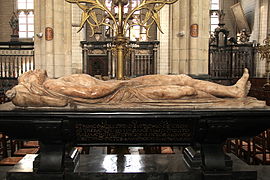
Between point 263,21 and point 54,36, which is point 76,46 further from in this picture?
point 263,21

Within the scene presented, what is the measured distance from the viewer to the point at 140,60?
44.2ft

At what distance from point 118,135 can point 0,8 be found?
65.4 feet

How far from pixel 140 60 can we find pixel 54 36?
4132 mm

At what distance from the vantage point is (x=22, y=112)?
2883 mm

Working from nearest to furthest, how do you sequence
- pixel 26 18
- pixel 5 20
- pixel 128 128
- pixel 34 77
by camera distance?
pixel 128 128
pixel 34 77
pixel 5 20
pixel 26 18

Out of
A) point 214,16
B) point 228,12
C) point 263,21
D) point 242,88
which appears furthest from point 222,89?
point 228,12

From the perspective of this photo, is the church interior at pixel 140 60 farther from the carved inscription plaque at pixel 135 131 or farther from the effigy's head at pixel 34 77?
the effigy's head at pixel 34 77

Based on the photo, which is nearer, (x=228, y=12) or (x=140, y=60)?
(x=140, y=60)

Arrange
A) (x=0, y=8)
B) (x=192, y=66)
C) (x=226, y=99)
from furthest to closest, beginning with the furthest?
1. (x=0, y=8)
2. (x=192, y=66)
3. (x=226, y=99)

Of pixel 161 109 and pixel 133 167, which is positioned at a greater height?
pixel 161 109

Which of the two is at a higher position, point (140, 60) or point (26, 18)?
point (26, 18)

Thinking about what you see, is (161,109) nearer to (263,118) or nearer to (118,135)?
(118,135)

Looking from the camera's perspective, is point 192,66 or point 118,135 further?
point 192,66

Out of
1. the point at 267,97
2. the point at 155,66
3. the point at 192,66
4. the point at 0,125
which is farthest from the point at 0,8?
the point at 0,125
